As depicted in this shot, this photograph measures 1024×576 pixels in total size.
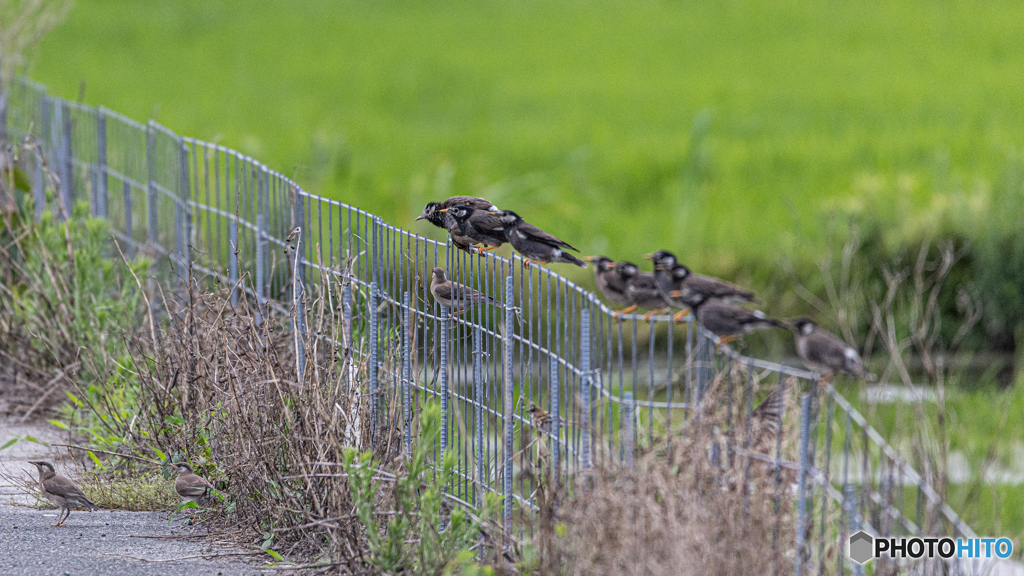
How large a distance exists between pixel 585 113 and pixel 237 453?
21.4 meters

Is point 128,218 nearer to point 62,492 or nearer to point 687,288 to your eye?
point 62,492

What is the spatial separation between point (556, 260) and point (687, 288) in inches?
44.3

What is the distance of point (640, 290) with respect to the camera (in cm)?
673

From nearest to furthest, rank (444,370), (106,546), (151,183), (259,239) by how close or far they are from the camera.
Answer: (444,370), (106,546), (259,239), (151,183)

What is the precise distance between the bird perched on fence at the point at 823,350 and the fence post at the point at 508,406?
1.30 m

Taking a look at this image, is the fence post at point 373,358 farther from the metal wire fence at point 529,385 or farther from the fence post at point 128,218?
the fence post at point 128,218

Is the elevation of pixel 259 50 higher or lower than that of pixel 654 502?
lower

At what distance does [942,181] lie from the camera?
69.0 feet

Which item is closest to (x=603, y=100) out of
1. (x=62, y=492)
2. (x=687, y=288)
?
(x=62, y=492)

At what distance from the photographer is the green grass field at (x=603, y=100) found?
71.5 feet

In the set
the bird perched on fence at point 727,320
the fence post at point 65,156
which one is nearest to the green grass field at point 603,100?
the fence post at point 65,156

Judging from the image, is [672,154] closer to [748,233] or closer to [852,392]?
[748,233]

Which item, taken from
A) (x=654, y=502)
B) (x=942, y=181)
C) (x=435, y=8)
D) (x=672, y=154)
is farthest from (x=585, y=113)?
(x=654, y=502)

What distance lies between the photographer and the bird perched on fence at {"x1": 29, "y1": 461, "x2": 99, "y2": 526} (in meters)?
6.92
